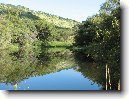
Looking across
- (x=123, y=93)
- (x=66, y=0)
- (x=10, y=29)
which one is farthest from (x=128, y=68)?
(x=10, y=29)

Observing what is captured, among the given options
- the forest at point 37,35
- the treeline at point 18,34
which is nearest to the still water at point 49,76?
the forest at point 37,35

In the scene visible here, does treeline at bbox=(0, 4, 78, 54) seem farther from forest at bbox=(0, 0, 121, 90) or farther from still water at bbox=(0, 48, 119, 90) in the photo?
still water at bbox=(0, 48, 119, 90)

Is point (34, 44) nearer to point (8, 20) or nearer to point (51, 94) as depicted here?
point (8, 20)

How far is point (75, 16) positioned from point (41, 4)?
94cm

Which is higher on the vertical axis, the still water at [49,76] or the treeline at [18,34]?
the treeline at [18,34]

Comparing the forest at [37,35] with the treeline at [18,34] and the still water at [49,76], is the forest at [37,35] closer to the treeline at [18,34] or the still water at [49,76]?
the treeline at [18,34]

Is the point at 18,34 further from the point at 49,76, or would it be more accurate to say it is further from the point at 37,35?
the point at 49,76

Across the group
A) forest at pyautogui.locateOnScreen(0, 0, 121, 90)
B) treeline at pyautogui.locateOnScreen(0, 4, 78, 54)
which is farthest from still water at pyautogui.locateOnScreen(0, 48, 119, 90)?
treeline at pyautogui.locateOnScreen(0, 4, 78, 54)

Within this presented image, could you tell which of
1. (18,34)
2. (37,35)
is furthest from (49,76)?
(18,34)

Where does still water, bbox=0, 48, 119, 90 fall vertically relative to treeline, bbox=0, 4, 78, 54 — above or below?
below

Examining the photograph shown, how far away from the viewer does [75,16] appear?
605 cm

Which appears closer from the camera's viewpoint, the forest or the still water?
the still water

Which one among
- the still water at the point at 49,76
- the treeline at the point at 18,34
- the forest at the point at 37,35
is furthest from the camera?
the treeline at the point at 18,34

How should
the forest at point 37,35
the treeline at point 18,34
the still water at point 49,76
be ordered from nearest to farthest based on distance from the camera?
the still water at point 49,76, the forest at point 37,35, the treeline at point 18,34
